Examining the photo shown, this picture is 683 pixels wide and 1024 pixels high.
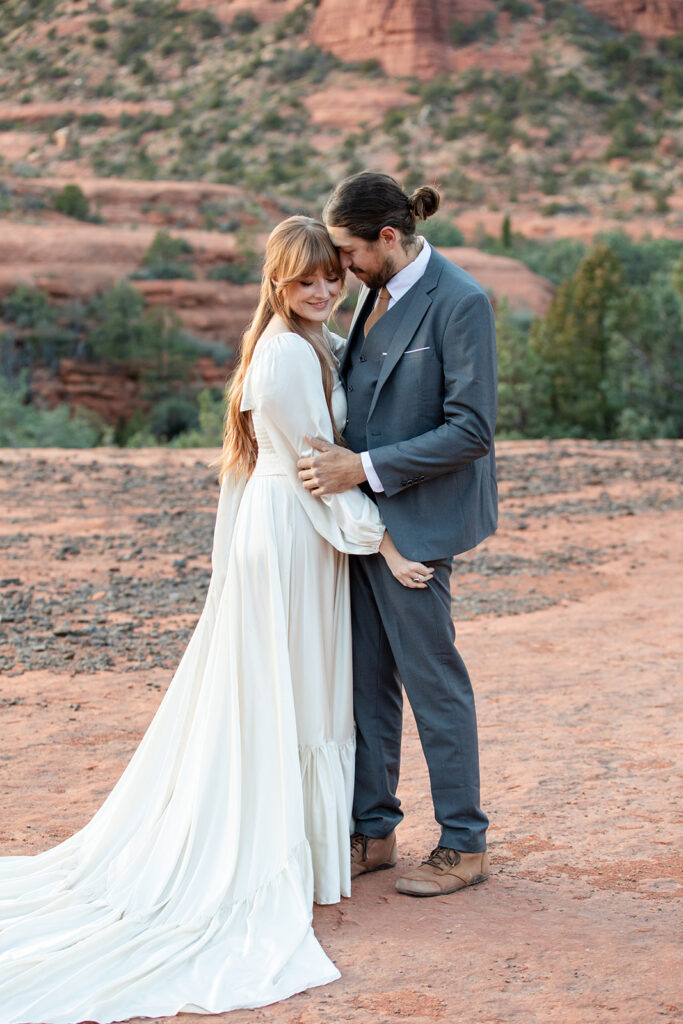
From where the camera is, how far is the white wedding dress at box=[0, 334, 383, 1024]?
270cm

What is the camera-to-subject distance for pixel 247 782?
2904 mm

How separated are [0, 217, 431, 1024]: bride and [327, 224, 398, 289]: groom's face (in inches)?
1.6

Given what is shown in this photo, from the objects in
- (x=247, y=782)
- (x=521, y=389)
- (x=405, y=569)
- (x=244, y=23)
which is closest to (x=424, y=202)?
(x=405, y=569)

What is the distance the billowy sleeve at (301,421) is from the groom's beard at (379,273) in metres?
0.26

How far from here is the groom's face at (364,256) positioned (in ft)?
9.56

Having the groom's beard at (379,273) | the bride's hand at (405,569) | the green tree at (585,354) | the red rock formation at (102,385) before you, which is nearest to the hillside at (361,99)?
the red rock formation at (102,385)

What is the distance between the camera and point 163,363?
81.8 ft

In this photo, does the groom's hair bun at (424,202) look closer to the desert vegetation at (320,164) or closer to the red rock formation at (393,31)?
the desert vegetation at (320,164)

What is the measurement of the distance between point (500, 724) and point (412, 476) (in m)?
2.28

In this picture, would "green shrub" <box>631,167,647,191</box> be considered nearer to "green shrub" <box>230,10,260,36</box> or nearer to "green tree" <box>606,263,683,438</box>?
"green tree" <box>606,263,683,438</box>

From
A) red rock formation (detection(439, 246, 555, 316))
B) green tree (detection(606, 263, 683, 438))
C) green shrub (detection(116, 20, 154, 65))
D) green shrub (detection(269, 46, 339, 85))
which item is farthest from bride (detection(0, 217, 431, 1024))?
green shrub (detection(116, 20, 154, 65))

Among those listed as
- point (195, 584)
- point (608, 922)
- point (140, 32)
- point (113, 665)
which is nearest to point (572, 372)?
point (195, 584)

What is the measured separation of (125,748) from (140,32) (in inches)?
2226

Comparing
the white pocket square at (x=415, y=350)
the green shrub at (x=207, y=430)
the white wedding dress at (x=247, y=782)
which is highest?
the white pocket square at (x=415, y=350)
